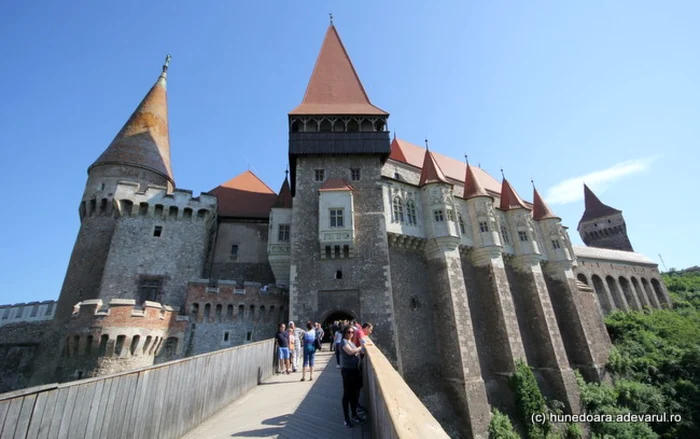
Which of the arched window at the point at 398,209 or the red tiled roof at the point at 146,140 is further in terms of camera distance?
the red tiled roof at the point at 146,140

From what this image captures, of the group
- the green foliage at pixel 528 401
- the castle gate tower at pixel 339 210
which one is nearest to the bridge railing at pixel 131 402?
the castle gate tower at pixel 339 210

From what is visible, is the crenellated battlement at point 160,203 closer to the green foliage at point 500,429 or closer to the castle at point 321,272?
the castle at point 321,272

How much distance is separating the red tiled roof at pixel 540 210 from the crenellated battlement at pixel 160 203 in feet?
80.5

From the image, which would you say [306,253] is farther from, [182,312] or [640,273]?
[640,273]

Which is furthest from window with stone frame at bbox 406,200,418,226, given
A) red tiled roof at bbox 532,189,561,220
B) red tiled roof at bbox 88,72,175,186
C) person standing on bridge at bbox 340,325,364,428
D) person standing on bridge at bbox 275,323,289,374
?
red tiled roof at bbox 88,72,175,186

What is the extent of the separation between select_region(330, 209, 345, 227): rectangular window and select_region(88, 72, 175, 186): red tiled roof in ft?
40.5

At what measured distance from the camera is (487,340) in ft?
61.9

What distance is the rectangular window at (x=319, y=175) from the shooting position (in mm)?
18828

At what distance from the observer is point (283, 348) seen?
9.53 m

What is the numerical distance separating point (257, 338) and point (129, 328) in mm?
5623

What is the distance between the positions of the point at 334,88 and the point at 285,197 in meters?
8.14

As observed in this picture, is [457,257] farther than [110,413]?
Yes

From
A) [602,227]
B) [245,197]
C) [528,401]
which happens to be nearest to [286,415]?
[528,401]

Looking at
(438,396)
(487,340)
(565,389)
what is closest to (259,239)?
(438,396)
